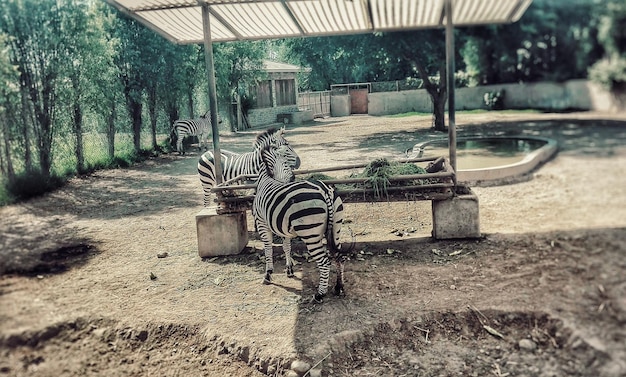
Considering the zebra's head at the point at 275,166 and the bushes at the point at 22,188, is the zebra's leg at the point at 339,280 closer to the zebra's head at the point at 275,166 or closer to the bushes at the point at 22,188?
the zebra's head at the point at 275,166

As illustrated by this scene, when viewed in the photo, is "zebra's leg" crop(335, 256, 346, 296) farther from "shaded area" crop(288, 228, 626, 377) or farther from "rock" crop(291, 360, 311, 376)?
"rock" crop(291, 360, 311, 376)

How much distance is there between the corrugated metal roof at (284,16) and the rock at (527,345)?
2.40 meters

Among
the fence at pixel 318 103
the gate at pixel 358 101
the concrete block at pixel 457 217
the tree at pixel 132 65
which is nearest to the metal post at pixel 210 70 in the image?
the concrete block at pixel 457 217

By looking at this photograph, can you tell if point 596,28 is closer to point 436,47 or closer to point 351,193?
point 351,193

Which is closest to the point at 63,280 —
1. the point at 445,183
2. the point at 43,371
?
the point at 43,371

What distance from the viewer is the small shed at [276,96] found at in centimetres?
2298

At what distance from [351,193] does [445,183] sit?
1037 mm

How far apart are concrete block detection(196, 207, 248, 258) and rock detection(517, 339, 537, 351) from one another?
360cm

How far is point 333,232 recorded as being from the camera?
4332mm

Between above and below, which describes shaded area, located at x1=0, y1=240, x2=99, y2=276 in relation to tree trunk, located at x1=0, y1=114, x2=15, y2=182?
below

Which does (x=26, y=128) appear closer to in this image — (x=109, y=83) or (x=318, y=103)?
(x=109, y=83)

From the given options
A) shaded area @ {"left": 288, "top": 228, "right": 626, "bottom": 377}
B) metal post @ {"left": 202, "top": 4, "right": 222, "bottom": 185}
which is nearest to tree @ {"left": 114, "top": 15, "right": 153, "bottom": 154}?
metal post @ {"left": 202, "top": 4, "right": 222, "bottom": 185}

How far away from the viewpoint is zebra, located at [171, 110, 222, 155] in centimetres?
1631

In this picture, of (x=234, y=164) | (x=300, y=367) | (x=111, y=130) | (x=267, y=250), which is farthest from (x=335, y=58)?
(x=300, y=367)
